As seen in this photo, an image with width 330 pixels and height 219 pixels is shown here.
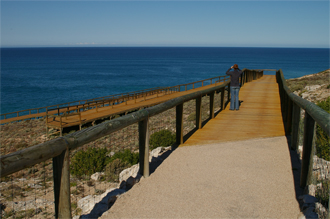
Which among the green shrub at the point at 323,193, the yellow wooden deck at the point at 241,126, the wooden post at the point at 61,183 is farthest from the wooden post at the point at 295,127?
the wooden post at the point at 61,183

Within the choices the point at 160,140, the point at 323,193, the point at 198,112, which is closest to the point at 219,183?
the point at 323,193

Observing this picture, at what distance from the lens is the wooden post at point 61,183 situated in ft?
9.48

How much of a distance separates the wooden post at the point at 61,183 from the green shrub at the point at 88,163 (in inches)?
235

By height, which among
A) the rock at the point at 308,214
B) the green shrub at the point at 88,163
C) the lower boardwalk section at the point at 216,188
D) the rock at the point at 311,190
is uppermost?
the rock at the point at 311,190

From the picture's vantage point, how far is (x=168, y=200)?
4.02 meters

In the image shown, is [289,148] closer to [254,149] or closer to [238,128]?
[254,149]

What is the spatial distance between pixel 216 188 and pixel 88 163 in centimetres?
560

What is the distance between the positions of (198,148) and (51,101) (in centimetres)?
5338

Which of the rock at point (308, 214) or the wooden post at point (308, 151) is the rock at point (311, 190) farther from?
the rock at point (308, 214)

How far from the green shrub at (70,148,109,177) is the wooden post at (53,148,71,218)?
5975mm

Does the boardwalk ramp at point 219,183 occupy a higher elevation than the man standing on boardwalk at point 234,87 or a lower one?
Answer: lower

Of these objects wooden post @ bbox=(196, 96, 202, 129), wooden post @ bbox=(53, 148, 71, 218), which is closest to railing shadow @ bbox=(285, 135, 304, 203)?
wooden post @ bbox=(196, 96, 202, 129)

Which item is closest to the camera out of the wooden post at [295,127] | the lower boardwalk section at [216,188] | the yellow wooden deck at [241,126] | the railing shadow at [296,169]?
the lower boardwalk section at [216,188]

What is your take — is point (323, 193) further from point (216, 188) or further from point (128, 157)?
point (128, 157)
